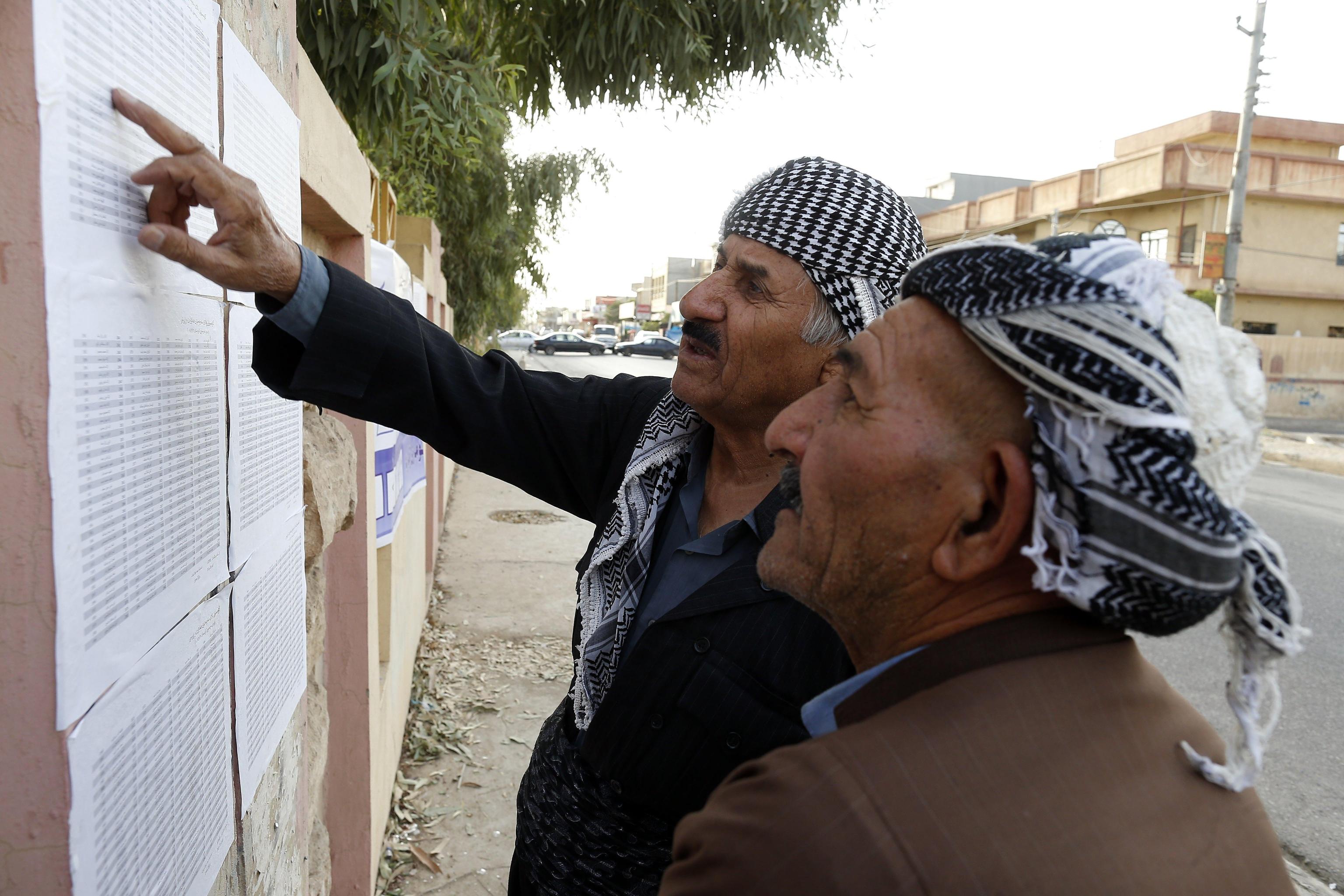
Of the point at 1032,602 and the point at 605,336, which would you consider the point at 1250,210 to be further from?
the point at 605,336

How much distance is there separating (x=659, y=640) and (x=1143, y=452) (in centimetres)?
90

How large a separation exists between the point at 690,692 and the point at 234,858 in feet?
2.42

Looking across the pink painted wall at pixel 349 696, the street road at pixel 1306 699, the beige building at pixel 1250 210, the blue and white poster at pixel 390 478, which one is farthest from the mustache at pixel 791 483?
the beige building at pixel 1250 210

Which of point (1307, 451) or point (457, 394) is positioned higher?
point (457, 394)

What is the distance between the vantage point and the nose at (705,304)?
1881 millimetres

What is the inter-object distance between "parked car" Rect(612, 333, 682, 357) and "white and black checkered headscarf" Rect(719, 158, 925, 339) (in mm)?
40937

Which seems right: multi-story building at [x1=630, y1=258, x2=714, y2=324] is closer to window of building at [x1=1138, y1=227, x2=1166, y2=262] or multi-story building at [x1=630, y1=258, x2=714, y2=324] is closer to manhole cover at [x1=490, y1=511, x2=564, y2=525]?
window of building at [x1=1138, y1=227, x2=1166, y2=262]

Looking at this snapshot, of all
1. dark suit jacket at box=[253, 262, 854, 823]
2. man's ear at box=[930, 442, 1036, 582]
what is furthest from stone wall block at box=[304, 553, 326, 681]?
man's ear at box=[930, 442, 1036, 582]

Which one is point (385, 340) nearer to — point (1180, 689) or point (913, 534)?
point (913, 534)

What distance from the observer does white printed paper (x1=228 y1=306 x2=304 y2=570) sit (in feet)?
4.41

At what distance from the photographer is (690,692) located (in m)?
1.55

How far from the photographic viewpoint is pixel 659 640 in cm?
159

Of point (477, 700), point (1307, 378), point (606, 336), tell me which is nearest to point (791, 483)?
point (477, 700)

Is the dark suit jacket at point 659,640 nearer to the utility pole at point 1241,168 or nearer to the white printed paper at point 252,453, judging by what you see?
the white printed paper at point 252,453
